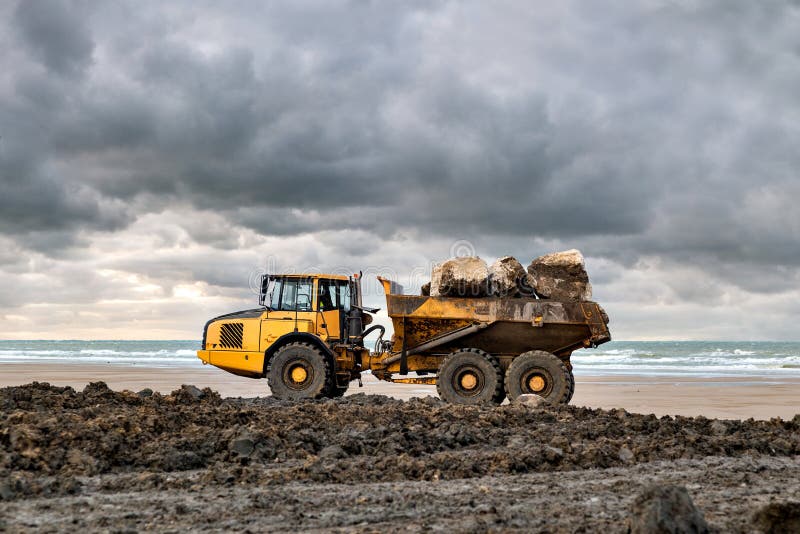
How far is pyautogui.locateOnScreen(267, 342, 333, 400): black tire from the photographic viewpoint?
13719 millimetres

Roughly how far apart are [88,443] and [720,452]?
7241 millimetres

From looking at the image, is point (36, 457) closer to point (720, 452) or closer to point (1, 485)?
point (1, 485)

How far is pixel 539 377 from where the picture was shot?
43.4 ft

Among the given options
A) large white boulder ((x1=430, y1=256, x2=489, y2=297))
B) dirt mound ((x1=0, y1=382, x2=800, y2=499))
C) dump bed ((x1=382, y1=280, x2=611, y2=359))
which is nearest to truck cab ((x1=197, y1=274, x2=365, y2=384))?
dump bed ((x1=382, y1=280, x2=611, y2=359))

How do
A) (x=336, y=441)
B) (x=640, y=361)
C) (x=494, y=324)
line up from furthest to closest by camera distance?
(x=640, y=361) < (x=494, y=324) < (x=336, y=441)

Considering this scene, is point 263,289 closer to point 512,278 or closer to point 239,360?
point 239,360

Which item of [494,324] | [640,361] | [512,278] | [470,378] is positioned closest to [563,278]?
[512,278]

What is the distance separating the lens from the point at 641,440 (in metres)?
8.85

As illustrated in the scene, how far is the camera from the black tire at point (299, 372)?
13719 millimetres

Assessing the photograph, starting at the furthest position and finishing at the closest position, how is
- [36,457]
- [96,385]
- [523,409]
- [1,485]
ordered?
[96,385], [523,409], [36,457], [1,485]

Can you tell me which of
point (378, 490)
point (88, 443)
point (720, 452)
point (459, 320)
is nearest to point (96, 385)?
point (88, 443)

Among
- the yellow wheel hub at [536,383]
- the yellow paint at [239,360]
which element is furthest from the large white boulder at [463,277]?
the yellow paint at [239,360]

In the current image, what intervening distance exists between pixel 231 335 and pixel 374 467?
307 inches

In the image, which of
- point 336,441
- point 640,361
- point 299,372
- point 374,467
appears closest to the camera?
point 374,467
